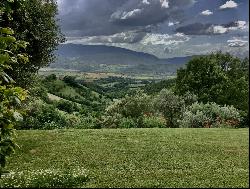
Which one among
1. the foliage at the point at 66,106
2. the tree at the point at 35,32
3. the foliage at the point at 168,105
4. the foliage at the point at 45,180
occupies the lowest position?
the foliage at the point at 66,106

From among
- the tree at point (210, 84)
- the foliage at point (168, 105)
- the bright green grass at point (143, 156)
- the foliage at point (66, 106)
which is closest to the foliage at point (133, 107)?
the foliage at point (168, 105)

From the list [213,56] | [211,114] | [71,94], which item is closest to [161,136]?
[211,114]

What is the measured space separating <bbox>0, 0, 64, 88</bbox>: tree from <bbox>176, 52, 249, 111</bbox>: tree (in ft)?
196

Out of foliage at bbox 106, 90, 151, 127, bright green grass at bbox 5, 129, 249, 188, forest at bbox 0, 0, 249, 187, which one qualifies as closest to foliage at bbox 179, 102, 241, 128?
forest at bbox 0, 0, 249, 187

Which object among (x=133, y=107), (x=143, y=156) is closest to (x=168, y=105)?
(x=133, y=107)

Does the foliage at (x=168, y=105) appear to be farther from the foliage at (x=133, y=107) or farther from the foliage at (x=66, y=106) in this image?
the foliage at (x=66, y=106)

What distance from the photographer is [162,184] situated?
18.8 m

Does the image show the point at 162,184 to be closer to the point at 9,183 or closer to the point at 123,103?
the point at 9,183

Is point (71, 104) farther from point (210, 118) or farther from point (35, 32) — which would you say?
point (35, 32)

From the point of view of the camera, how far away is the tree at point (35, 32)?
32719mm

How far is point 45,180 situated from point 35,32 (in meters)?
17.4

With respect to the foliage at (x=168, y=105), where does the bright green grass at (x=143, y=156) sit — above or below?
above

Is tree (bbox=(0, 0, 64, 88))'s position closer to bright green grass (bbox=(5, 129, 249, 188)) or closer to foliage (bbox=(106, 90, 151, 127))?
bright green grass (bbox=(5, 129, 249, 188))

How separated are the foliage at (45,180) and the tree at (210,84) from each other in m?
73.8
